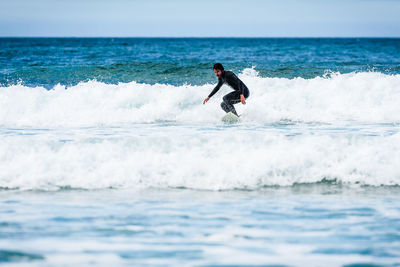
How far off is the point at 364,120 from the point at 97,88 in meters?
6.83

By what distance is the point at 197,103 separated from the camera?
A: 1284 cm

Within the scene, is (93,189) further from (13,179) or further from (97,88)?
(97,88)

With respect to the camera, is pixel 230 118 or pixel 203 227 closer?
pixel 203 227

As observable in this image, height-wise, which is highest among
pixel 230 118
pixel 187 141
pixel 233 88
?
pixel 233 88

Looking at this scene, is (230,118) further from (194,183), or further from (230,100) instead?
(194,183)

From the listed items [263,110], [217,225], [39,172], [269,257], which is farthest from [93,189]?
[263,110]

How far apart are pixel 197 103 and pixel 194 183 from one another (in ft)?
21.1

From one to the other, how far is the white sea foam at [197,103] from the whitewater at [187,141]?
3 centimetres

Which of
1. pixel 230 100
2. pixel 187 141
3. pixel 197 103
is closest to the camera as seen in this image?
pixel 187 141

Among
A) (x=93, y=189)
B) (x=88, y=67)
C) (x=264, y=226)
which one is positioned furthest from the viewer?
(x=88, y=67)

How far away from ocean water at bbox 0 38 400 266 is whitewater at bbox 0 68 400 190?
0.02 metres

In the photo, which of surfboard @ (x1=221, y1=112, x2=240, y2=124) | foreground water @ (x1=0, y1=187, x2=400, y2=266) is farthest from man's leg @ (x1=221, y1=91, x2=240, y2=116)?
foreground water @ (x1=0, y1=187, x2=400, y2=266)

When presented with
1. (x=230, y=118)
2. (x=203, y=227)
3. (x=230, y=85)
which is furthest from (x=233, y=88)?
(x=203, y=227)

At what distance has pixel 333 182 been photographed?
6.82 m
